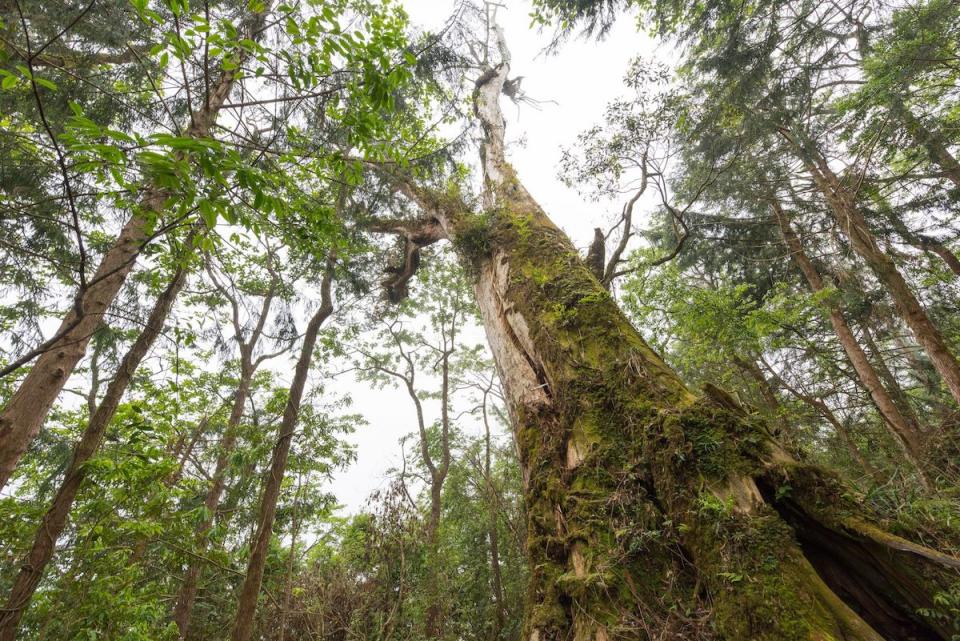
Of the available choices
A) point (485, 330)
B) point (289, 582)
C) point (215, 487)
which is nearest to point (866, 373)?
point (485, 330)

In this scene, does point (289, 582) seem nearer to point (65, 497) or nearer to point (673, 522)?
point (65, 497)

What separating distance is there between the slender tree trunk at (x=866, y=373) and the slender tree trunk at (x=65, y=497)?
7.33 metres

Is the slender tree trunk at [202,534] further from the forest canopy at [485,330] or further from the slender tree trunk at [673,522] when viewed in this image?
the slender tree trunk at [673,522]

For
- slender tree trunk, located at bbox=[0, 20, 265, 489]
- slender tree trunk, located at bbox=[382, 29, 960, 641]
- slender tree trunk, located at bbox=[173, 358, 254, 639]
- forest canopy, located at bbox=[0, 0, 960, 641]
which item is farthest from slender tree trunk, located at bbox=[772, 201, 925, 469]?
slender tree trunk, located at bbox=[173, 358, 254, 639]

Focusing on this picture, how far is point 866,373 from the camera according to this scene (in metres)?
6.24

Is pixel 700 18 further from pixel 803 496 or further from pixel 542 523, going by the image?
pixel 542 523

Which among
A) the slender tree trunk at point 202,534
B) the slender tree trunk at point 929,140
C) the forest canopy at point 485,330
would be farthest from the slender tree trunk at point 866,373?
the slender tree trunk at point 202,534

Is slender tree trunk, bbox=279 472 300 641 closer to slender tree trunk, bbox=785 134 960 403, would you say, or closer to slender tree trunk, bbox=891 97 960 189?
slender tree trunk, bbox=785 134 960 403

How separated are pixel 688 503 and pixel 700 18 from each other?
6.69m

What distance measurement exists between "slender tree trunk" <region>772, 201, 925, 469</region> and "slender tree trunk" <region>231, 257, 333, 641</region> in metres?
6.79

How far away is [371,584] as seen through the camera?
5.58 meters

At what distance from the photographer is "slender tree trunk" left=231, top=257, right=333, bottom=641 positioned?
342 cm

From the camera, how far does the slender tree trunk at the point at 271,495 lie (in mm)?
3419

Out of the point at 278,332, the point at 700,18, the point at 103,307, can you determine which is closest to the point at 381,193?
the point at 278,332
